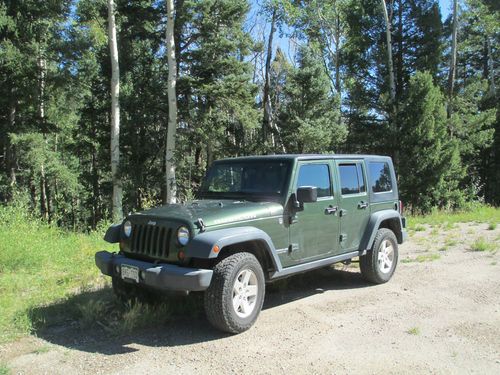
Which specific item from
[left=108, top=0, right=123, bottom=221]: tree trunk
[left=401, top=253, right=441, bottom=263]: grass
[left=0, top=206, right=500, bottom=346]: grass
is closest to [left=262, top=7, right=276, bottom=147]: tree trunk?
[left=108, top=0, right=123, bottom=221]: tree trunk

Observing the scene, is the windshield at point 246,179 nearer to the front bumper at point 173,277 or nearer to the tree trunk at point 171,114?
the front bumper at point 173,277

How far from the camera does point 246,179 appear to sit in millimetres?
6012

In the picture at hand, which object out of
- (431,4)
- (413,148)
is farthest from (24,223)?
(431,4)

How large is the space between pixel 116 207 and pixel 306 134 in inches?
429

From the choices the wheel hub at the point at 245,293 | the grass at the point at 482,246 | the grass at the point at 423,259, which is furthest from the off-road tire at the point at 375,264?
the grass at the point at 482,246

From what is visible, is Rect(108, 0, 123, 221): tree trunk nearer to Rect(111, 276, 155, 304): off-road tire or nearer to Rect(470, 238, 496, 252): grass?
Rect(111, 276, 155, 304): off-road tire

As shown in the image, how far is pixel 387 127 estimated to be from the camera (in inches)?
1019

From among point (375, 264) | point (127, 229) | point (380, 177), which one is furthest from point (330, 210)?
point (127, 229)

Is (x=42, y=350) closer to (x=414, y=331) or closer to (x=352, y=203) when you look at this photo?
(x=414, y=331)

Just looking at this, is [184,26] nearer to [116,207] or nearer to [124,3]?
[124,3]

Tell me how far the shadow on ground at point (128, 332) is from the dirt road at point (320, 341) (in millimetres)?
20

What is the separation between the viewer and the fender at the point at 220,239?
450 cm

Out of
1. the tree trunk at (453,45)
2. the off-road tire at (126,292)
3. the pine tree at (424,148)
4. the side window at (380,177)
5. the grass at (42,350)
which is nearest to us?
the grass at (42,350)

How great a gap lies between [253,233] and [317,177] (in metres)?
1.52
